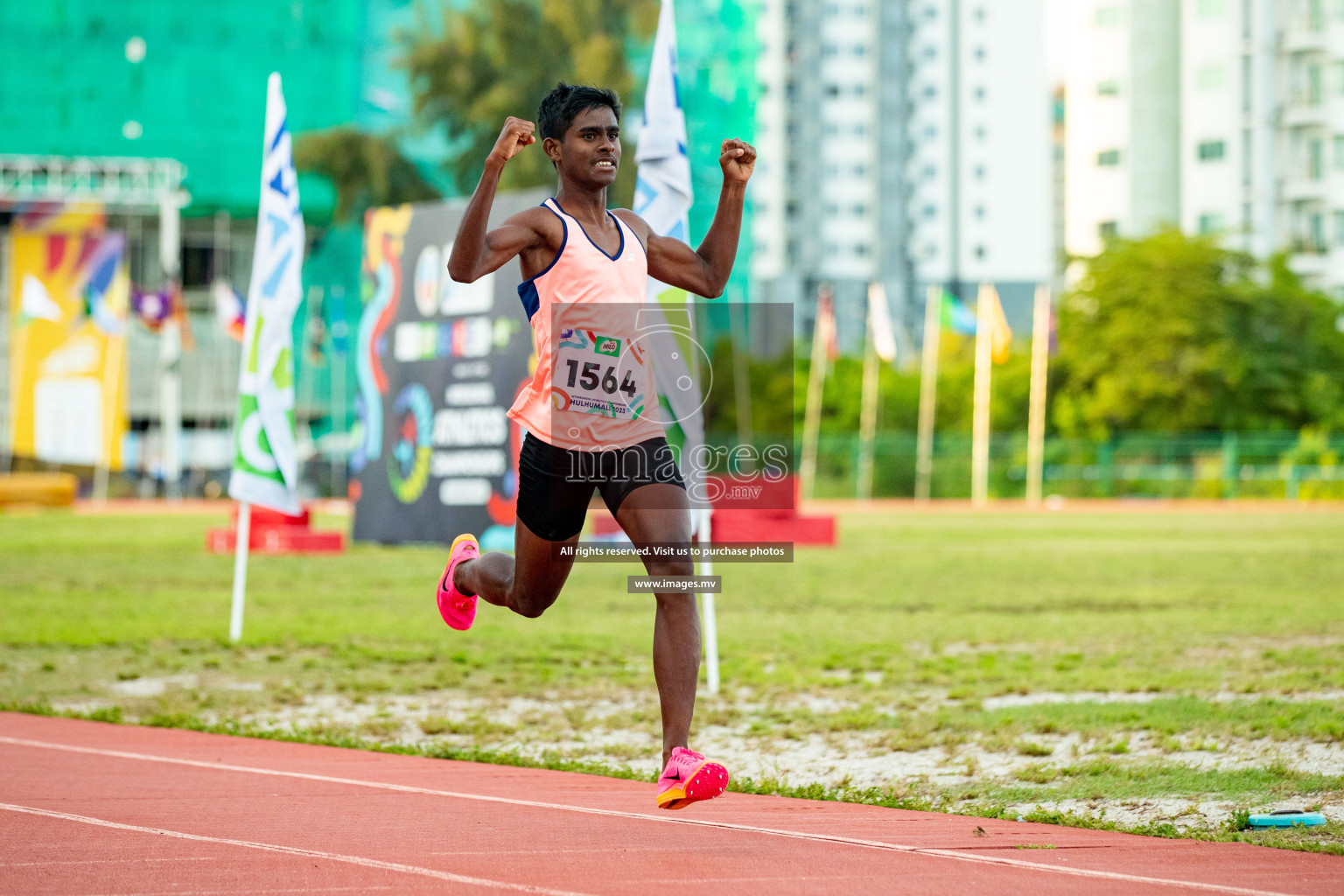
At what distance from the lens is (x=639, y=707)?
850cm

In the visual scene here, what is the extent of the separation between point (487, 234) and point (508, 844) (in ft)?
6.37

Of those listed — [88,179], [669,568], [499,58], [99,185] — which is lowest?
[669,568]

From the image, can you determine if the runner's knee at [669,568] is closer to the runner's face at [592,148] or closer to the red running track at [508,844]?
the red running track at [508,844]

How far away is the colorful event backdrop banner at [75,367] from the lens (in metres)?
39.0

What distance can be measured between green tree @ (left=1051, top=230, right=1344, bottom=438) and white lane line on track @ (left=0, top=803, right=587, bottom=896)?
4795 cm

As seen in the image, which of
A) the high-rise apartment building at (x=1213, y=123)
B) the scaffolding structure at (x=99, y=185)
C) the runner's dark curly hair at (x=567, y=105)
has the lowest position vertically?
the runner's dark curly hair at (x=567, y=105)

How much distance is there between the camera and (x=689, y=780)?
4.64 m

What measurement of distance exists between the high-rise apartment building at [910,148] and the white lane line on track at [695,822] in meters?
89.1

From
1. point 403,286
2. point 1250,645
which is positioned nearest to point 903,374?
point 403,286

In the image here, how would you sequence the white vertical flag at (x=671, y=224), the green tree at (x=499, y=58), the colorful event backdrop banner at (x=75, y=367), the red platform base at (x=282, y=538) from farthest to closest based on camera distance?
the green tree at (x=499, y=58) → the colorful event backdrop banner at (x=75, y=367) → the red platform base at (x=282, y=538) → the white vertical flag at (x=671, y=224)

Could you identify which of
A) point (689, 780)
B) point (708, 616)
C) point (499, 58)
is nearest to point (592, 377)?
point (689, 780)

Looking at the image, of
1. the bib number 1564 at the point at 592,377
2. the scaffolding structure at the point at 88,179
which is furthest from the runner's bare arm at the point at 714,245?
the scaffolding structure at the point at 88,179

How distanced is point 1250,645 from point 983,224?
8745cm

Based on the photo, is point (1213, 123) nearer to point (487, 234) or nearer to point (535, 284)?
point (535, 284)
